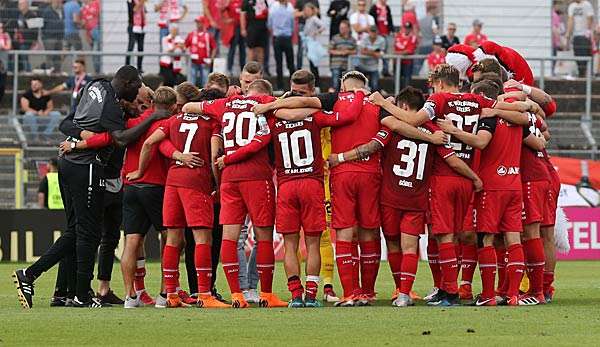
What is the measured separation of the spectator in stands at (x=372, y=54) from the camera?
29109 millimetres

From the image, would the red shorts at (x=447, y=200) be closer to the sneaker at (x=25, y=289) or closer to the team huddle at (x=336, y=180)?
the team huddle at (x=336, y=180)

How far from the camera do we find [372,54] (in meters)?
29.2

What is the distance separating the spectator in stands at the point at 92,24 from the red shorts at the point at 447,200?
52.7ft

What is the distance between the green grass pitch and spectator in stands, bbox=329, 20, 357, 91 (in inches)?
565

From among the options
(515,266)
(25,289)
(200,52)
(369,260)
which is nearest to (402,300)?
(369,260)

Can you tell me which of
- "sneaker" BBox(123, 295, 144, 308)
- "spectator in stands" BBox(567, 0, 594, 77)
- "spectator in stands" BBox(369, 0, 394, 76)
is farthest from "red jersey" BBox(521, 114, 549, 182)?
"spectator in stands" BBox(567, 0, 594, 77)

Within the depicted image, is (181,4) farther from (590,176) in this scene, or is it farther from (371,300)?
(371,300)

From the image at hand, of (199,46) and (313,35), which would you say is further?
(313,35)

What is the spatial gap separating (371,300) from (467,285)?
1.08 m

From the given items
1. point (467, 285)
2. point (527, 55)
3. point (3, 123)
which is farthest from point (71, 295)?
point (527, 55)

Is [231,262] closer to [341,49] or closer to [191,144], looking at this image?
[191,144]

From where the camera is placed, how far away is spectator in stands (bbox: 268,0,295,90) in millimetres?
28688

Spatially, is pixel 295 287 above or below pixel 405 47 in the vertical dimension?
below

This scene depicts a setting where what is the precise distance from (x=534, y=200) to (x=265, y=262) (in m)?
2.97
